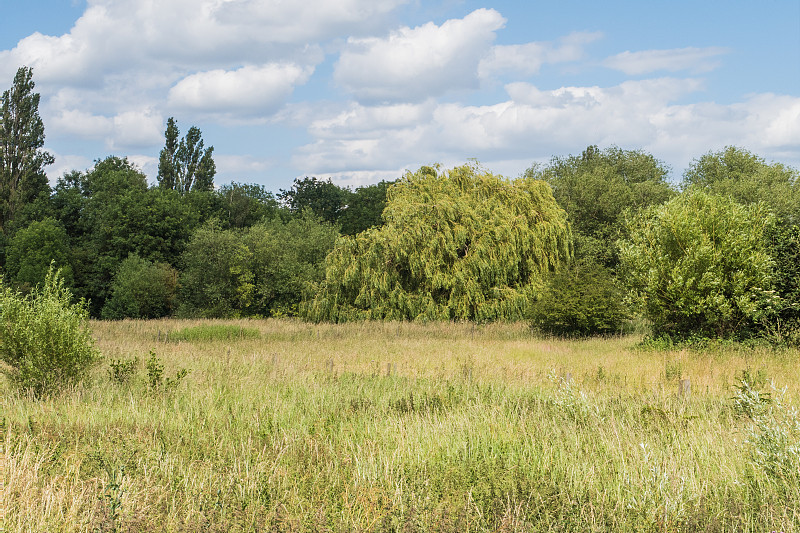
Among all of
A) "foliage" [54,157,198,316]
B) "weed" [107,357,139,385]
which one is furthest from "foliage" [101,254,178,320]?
"weed" [107,357,139,385]

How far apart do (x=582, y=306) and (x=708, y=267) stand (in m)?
5.11

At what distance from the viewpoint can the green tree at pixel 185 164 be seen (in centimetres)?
5825

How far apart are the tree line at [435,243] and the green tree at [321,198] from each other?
166mm

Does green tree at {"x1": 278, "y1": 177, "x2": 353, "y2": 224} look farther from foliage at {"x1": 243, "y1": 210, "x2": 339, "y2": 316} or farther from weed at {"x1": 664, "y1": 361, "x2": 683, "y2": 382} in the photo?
weed at {"x1": 664, "y1": 361, "x2": 683, "y2": 382}

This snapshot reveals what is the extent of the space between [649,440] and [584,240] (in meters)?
31.9

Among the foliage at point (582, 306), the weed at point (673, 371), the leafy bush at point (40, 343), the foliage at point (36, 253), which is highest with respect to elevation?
the foliage at point (36, 253)

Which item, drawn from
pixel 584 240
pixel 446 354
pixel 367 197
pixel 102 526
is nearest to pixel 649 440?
pixel 102 526

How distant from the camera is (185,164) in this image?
5981 centimetres

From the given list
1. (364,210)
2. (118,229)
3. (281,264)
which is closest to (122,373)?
(281,264)

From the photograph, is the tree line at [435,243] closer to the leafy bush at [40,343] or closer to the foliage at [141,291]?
the foliage at [141,291]

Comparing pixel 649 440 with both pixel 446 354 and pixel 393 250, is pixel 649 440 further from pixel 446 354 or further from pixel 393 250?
pixel 393 250

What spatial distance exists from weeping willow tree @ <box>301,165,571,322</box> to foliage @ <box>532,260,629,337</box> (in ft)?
10.4

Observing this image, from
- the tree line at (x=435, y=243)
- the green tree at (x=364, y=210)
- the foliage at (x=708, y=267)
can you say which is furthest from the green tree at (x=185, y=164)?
the foliage at (x=708, y=267)

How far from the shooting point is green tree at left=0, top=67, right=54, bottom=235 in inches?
2050
